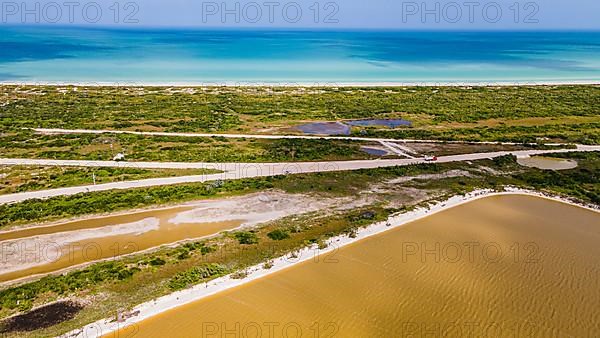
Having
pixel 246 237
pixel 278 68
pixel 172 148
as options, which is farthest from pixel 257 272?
pixel 278 68

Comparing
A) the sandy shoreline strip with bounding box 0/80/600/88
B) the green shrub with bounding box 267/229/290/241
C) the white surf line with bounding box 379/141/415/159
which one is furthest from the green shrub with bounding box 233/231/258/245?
the sandy shoreline strip with bounding box 0/80/600/88

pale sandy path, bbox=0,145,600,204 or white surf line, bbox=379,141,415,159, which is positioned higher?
white surf line, bbox=379,141,415,159

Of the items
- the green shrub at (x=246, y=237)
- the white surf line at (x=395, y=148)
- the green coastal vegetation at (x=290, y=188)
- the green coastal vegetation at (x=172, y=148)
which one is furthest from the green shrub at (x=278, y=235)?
the white surf line at (x=395, y=148)

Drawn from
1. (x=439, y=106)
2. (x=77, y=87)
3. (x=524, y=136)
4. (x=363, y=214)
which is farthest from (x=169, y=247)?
(x=77, y=87)

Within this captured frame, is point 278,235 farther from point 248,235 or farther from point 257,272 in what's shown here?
point 257,272

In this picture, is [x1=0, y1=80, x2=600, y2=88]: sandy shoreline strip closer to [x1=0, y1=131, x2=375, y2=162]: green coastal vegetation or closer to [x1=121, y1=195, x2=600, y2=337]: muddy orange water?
[x1=0, y1=131, x2=375, y2=162]: green coastal vegetation

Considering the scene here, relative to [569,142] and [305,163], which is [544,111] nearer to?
[569,142]
